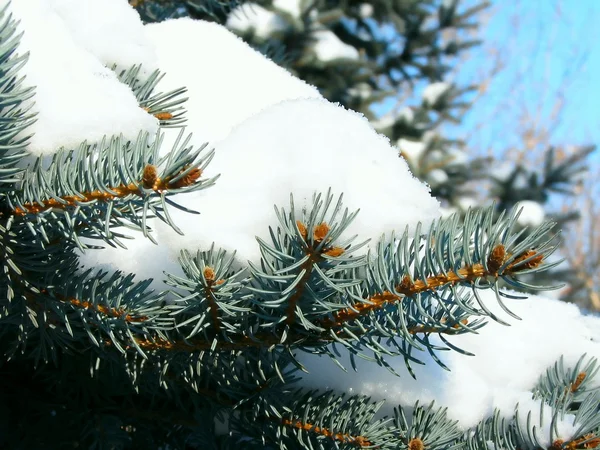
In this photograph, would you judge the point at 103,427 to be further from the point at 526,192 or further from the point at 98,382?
the point at 526,192

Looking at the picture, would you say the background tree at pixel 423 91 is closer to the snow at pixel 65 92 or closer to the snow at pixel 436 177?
the snow at pixel 436 177

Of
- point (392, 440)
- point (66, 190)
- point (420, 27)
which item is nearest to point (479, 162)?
point (420, 27)

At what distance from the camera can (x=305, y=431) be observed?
62cm

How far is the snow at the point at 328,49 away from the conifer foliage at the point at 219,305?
210cm

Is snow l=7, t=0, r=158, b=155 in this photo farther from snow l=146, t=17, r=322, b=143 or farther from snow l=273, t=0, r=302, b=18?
snow l=273, t=0, r=302, b=18

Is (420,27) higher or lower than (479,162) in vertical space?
higher

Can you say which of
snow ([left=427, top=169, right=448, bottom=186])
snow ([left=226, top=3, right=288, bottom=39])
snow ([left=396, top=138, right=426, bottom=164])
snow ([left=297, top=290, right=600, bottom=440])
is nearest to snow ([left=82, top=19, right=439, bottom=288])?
snow ([left=297, top=290, right=600, bottom=440])

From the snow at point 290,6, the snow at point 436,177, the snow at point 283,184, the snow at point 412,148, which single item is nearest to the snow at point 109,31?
the snow at point 283,184

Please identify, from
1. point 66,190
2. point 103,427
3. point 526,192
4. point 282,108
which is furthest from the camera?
point 526,192

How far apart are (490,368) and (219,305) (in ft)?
1.46

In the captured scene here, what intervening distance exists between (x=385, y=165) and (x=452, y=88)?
2828 mm

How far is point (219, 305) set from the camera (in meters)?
0.50

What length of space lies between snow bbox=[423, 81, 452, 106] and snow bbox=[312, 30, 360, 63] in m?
0.59

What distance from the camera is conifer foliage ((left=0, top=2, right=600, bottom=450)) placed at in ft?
1.51
